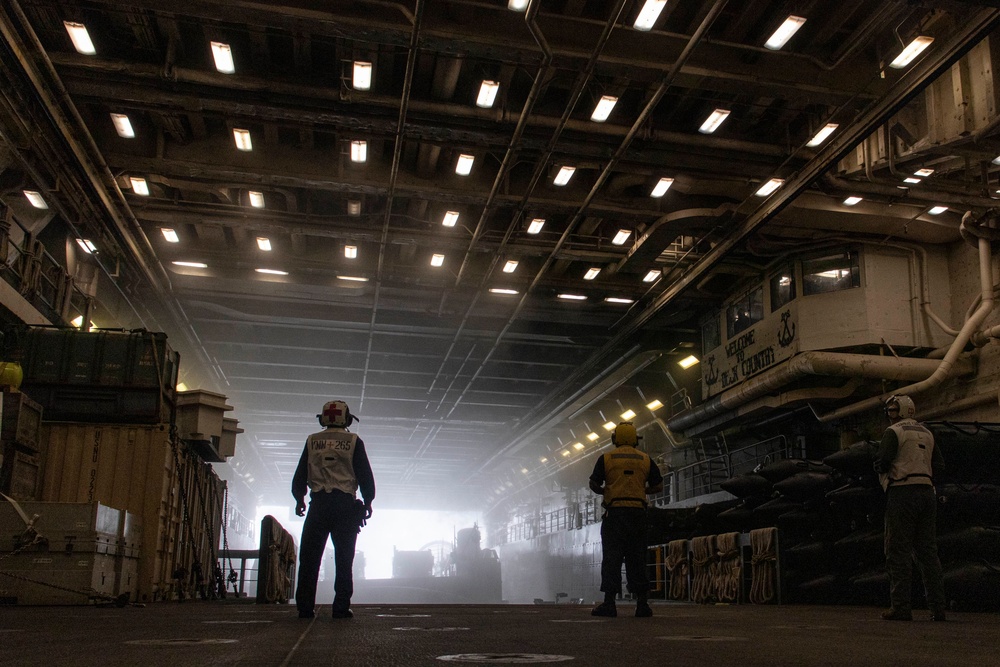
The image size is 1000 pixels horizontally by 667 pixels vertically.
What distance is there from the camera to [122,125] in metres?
14.1

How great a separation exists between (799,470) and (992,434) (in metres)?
3.12

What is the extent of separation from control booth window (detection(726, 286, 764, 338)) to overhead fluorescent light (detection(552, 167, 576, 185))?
679 cm

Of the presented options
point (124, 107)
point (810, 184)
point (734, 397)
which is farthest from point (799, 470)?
point (124, 107)

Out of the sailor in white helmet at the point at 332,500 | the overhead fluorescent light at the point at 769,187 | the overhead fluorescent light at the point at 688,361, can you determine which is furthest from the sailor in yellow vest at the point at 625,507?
the overhead fluorescent light at the point at 688,361

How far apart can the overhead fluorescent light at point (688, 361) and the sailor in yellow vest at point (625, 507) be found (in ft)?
52.4

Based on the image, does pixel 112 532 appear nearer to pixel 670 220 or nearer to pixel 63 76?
pixel 63 76

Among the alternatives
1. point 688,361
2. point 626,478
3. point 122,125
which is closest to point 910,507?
point 626,478

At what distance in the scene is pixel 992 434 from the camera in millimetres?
11508

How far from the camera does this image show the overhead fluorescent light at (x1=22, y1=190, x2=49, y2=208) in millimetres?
15227

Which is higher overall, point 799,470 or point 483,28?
point 483,28

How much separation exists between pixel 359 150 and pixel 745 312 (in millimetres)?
10926

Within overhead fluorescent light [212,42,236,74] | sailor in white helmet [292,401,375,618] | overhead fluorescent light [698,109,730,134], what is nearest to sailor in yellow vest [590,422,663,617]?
sailor in white helmet [292,401,375,618]

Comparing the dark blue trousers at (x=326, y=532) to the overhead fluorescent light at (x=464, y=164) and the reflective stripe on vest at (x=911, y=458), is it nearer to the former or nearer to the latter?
the reflective stripe on vest at (x=911, y=458)

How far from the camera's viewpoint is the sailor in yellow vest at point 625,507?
8453mm
